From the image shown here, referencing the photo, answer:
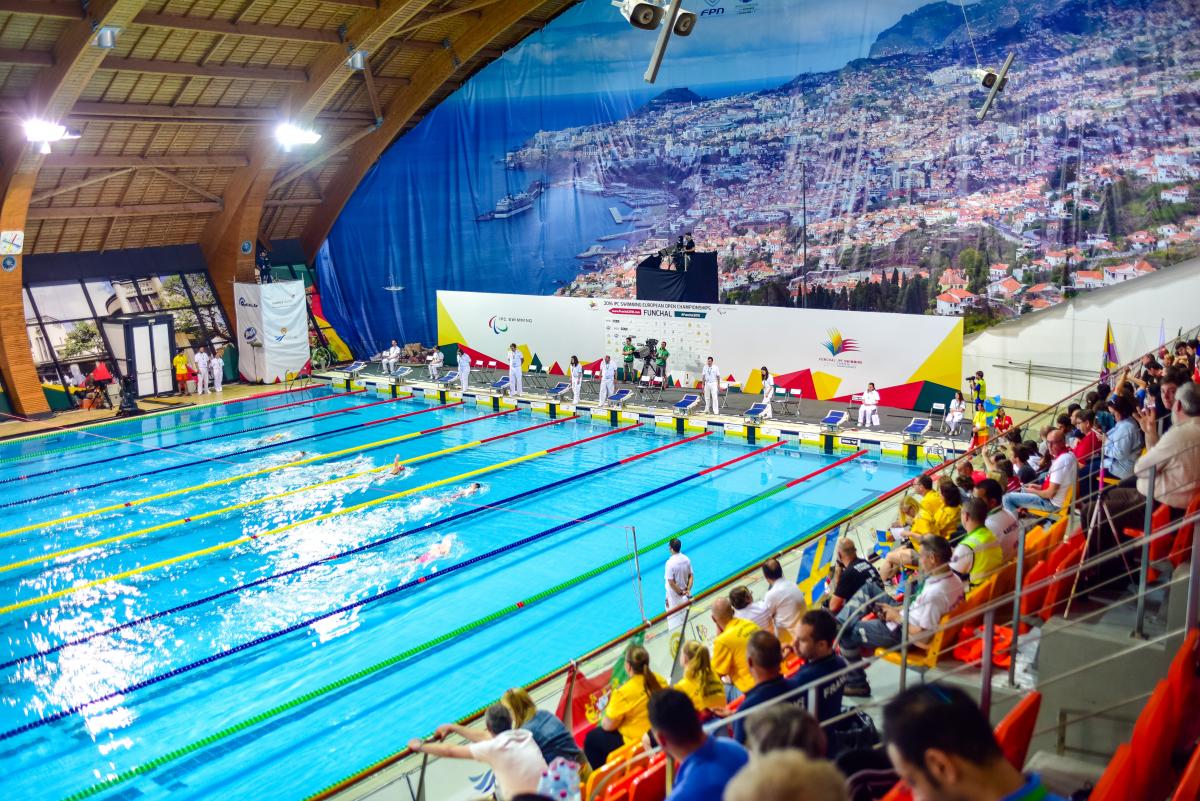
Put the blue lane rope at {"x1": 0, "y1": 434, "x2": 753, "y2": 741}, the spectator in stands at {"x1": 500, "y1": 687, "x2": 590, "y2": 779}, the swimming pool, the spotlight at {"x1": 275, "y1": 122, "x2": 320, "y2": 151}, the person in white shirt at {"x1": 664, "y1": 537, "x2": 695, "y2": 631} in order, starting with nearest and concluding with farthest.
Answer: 1. the spectator in stands at {"x1": 500, "y1": 687, "x2": 590, "y2": 779}
2. the swimming pool
3. the blue lane rope at {"x1": 0, "y1": 434, "x2": 753, "y2": 741}
4. the person in white shirt at {"x1": 664, "y1": 537, "x2": 695, "y2": 631}
5. the spotlight at {"x1": 275, "y1": 122, "x2": 320, "y2": 151}

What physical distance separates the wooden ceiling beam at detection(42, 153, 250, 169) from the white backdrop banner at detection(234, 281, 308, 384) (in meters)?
2.91

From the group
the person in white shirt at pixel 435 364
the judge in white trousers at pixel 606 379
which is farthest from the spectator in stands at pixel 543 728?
the person in white shirt at pixel 435 364

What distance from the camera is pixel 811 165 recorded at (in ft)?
66.6

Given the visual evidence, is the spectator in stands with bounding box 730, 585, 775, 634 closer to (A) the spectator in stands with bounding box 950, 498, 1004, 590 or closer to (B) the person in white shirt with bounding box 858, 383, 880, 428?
(A) the spectator in stands with bounding box 950, 498, 1004, 590

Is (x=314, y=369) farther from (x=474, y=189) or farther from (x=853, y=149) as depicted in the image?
(x=853, y=149)

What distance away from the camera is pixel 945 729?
2051 mm

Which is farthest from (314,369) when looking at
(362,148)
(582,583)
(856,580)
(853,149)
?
(856,580)

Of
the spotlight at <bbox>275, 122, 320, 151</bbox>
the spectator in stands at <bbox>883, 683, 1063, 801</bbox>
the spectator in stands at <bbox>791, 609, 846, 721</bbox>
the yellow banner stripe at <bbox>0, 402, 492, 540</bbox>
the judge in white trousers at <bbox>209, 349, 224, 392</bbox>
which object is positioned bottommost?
the yellow banner stripe at <bbox>0, 402, 492, 540</bbox>

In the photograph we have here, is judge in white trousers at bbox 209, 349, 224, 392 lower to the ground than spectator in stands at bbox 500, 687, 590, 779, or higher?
lower

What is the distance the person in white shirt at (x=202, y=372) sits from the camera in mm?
22406

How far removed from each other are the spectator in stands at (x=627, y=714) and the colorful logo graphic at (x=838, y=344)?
13.3 m

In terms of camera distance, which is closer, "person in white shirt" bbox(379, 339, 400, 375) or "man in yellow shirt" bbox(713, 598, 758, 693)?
"man in yellow shirt" bbox(713, 598, 758, 693)

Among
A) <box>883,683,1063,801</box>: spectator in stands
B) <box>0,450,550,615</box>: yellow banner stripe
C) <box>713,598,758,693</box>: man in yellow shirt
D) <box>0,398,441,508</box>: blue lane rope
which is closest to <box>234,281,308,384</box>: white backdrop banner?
<box>0,398,441,508</box>: blue lane rope

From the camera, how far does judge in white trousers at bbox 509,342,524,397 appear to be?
20.6m
